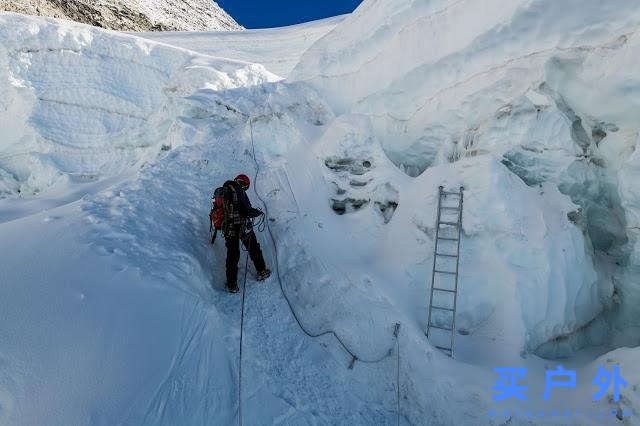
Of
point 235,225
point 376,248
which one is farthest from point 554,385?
point 235,225

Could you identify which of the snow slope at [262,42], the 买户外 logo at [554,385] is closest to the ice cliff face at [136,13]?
the snow slope at [262,42]

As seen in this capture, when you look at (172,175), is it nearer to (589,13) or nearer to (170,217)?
(170,217)

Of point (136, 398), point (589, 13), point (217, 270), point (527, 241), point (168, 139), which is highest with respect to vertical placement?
point (589, 13)

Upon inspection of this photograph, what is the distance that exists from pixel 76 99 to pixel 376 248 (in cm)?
971

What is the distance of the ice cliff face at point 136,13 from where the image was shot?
18.6 meters

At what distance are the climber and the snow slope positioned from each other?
454 inches

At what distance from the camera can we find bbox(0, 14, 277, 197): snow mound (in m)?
10.2

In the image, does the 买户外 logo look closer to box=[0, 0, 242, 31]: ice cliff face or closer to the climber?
the climber

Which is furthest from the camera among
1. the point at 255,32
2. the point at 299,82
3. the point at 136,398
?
the point at 255,32

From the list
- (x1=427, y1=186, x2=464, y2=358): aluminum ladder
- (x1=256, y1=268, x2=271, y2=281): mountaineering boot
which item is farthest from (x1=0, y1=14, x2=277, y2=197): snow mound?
(x1=427, y1=186, x2=464, y2=358): aluminum ladder

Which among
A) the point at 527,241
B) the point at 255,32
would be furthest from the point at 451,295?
the point at 255,32

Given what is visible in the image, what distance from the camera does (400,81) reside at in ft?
20.5

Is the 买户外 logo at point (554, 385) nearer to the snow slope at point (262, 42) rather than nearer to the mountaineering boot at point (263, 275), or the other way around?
the mountaineering boot at point (263, 275)

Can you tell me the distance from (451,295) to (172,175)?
4.68m
